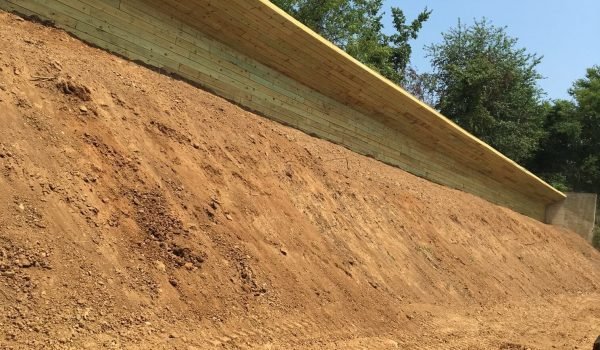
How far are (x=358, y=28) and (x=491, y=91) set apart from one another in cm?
862

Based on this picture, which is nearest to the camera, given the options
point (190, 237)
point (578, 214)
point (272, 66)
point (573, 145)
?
point (190, 237)

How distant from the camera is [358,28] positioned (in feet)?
89.4

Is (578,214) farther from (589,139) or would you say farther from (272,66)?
(272,66)

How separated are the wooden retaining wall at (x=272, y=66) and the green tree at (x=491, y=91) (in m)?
14.3

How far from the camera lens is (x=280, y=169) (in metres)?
8.12

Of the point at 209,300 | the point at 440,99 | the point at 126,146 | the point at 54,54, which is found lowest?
the point at 209,300

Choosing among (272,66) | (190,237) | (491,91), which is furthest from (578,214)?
(190,237)

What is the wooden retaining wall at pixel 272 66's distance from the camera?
720cm

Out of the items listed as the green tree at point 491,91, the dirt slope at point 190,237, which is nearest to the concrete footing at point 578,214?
the green tree at point 491,91

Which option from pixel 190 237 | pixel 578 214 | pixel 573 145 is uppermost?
pixel 573 145

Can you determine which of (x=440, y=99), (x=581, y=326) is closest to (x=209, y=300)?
(x=581, y=326)

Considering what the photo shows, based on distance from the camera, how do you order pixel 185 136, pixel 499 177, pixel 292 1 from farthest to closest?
pixel 292 1
pixel 499 177
pixel 185 136

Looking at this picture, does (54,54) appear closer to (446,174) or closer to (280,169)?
(280,169)

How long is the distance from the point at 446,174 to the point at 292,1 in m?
11.6
